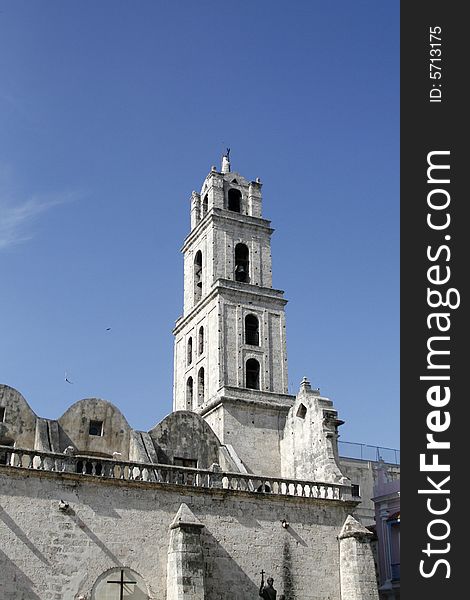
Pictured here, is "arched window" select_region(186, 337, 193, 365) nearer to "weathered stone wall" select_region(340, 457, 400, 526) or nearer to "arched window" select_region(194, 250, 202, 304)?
"arched window" select_region(194, 250, 202, 304)

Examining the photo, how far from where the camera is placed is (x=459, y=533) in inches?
542

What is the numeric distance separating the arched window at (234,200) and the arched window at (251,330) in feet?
20.6

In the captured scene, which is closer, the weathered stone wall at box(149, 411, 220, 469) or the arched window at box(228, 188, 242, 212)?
the weathered stone wall at box(149, 411, 220, 469)

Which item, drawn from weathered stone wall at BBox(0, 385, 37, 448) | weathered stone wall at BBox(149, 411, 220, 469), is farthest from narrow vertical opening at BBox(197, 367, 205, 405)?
weathered stone wall at BBox(0, 385, 37, 448)

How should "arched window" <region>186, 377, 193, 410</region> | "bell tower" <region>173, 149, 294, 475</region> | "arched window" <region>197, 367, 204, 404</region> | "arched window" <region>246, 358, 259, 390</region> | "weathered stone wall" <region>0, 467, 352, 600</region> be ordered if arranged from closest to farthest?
"weathered stone wall" <region>0, 467, 352, 600</region>
"bell tower" <region>173, 149, 294, 475</region>
"arched window" <region>246, 358, 259, 390</region>
"arched window" <region>197, 367, 204, 404</region>
"arched window" <region>186, 377, 193, 410</region>

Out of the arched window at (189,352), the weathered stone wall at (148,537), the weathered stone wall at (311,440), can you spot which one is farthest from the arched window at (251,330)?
the weathered stone wall at (148,537)

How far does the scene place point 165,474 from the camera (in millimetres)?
25766

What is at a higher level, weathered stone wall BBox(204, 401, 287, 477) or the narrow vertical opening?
the narrow vertical opening

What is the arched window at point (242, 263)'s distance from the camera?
127ft

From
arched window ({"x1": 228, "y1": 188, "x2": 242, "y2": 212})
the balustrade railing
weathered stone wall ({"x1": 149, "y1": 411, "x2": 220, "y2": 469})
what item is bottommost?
the balustrade railing

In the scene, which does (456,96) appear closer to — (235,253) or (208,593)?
(208,593)

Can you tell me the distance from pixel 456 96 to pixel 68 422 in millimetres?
19173

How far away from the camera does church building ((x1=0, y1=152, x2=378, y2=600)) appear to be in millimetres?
23594

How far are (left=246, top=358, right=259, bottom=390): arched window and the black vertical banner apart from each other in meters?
21.7
